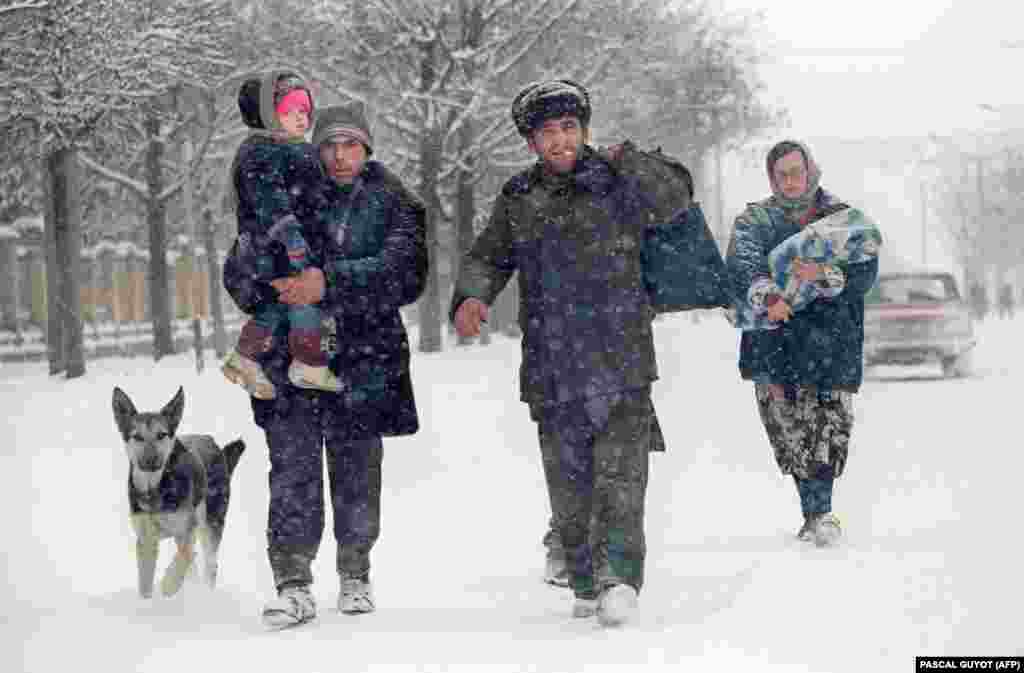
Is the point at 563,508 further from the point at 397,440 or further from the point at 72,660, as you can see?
the point at 397,440

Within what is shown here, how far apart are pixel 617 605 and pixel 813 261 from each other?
2788mm

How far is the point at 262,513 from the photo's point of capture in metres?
10.1

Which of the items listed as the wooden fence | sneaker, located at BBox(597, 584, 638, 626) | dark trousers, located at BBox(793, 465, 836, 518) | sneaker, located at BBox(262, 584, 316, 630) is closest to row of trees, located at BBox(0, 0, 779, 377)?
the wooden fence

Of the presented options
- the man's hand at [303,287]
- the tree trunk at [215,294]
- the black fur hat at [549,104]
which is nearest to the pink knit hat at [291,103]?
the man's hand at [303,287]

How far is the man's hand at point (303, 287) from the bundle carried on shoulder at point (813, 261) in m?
2.64

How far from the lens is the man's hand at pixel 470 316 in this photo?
5.86m

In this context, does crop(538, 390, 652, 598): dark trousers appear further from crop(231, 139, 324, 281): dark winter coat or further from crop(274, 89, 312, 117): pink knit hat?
crop(274, 89, 312, 117): pink knit hat

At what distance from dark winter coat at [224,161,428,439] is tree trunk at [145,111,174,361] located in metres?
22.3

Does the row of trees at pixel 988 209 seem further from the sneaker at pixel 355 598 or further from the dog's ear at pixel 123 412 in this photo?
the sneaker at pixel 355 598

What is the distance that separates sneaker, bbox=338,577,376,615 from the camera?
5.92m

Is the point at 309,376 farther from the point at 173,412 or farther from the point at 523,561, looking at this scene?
the point at 523,561

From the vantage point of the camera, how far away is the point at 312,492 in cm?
593

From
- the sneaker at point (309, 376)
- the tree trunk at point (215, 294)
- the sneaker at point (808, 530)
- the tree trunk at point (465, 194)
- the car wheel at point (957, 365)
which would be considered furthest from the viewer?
the tree trunk at point (215, 294)

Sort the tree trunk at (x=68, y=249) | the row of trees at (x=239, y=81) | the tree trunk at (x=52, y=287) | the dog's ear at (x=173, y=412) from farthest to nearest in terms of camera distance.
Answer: the tree trunk at (x=52, y=287) < the tree trunk at (x=68, y=249) < the row of trees at (x=239, y=81) < the dog's ear at (x=173, y=412)
